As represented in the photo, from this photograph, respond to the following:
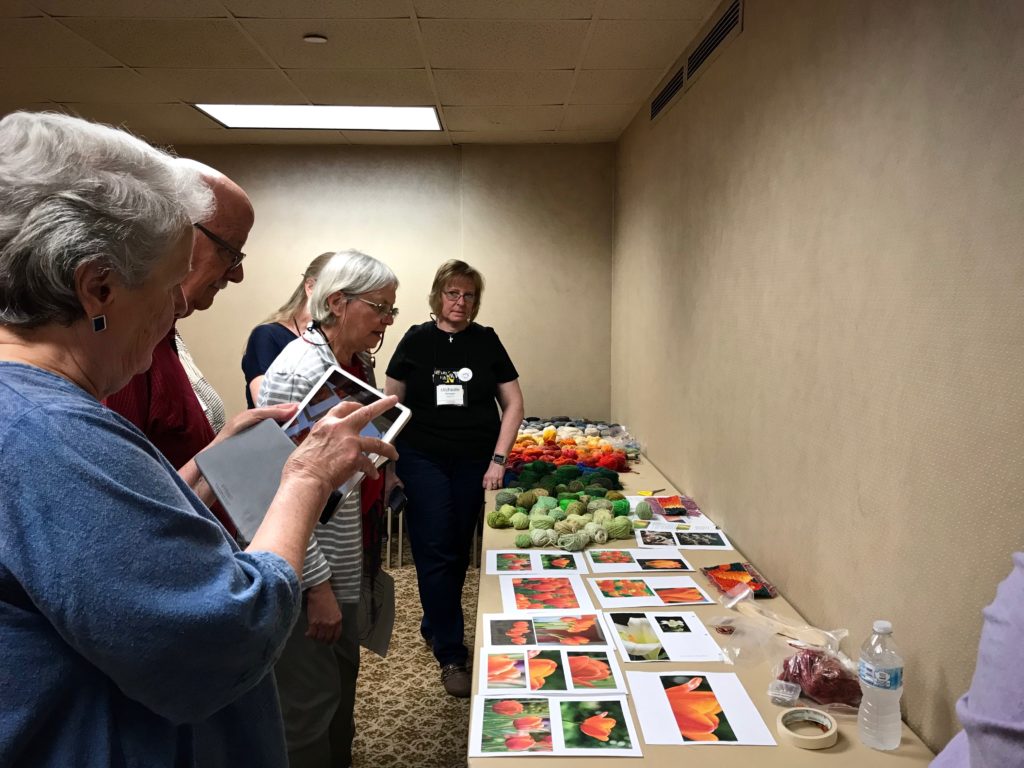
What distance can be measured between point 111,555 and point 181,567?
2.6 inches

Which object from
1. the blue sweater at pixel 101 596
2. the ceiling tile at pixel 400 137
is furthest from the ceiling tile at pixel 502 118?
the blue sweater at pixel 101 596

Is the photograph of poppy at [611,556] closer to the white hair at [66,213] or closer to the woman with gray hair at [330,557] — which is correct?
the woman with gray hair at [330,557]

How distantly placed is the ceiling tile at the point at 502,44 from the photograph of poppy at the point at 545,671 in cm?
228

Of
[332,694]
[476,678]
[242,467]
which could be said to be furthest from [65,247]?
[332,694]

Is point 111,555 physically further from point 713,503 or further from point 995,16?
point 713,503

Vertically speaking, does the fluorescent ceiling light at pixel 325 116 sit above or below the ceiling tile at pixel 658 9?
above

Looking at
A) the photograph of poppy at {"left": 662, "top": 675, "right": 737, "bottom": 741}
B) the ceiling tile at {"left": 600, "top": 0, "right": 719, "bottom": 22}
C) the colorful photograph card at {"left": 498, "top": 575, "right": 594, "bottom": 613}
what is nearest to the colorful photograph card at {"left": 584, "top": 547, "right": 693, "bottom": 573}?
the colorful photograph card at {"left": 498, "top": 575, "right": 594, "bottom": 613}

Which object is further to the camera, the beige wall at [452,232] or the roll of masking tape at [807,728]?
the beige wall at [452,232]

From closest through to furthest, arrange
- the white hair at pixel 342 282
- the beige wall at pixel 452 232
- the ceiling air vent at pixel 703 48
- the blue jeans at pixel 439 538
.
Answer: the white hair at pixel 342 282 → the ceiling air vent at pixel 703 48 → the blue jeans at pixel 439 538 → the beige wall at pixel 452 232

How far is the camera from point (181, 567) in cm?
72

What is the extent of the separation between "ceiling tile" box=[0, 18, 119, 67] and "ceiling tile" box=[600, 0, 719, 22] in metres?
2.11

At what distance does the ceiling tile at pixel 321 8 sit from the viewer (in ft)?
8.48

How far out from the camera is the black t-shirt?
122 inches

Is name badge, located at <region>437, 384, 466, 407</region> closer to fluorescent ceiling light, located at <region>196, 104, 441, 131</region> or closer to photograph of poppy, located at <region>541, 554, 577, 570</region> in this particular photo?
photograph of poppy, located at <region>541, 554, 577, 570</region>
